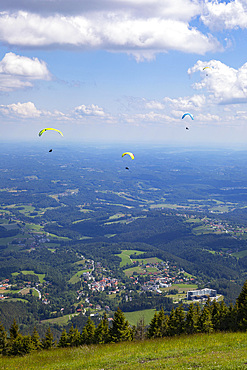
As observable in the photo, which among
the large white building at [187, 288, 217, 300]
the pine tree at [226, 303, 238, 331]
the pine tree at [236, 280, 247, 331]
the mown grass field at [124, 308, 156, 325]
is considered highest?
the pine tree at [236, 280, 247, 331]

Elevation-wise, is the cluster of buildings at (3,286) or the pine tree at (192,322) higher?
the pine tree at (192,322)

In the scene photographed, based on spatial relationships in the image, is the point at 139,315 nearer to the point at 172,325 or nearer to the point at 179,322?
the point at 172,325

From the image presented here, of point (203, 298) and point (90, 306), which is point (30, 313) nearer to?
point (90, 306)

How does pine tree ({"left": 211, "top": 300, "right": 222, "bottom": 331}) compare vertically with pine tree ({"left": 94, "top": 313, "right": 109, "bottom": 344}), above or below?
above

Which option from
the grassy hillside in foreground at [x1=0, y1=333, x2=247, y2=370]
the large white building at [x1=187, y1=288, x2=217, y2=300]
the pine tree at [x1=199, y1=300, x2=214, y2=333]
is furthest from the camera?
the large white building at [x1=187, y1=288, x2=217, y2=300]

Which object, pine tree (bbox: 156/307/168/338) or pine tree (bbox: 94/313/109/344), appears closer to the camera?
pine tree (bbox: 156/307/168/338)

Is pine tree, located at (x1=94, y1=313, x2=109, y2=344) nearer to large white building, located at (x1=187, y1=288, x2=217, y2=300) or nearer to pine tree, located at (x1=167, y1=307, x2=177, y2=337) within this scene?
pine tree, located at (x1=167, y1=307, x2=177, y2=337)

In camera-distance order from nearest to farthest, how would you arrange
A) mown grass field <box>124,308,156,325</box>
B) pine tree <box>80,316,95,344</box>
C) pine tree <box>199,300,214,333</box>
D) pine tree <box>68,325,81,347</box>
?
1. pine tree <box>199,300,214,333</box>
2. pine tree <box>80,316,95,344</box>
3. pine tree <box>68,325,81,347</box>
4. mown grass field <box>124,308,156,325</box>

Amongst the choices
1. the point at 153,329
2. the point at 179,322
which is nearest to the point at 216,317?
the point at 179,322

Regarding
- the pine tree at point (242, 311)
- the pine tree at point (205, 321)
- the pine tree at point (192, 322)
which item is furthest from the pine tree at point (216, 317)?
the pine tree at point (242, 311)

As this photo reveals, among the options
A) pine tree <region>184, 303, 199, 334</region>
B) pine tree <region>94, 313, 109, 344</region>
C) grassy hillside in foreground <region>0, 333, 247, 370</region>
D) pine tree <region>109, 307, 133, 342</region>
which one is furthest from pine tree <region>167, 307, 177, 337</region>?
grassy hillside in foreground <region>0, 333, 247, 370</region>

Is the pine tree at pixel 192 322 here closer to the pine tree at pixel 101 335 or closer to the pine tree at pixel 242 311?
the pine tree at pixel 242 311

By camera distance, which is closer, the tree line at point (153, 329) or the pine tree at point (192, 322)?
the tree line at point (153, 329)
